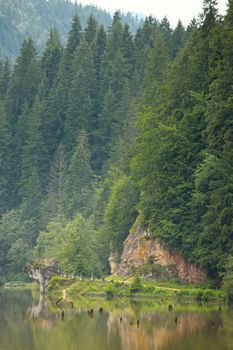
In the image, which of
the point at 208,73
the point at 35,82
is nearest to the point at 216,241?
the point at 208,73

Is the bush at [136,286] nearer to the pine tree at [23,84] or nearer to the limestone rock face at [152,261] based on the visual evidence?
the limestone rock face at [152,261]

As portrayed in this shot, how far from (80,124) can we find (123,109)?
9.16m

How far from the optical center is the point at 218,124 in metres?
86.9

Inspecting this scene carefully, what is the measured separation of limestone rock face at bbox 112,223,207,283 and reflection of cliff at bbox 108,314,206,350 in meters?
20.1

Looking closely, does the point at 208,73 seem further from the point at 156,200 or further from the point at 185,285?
the point at 185,285

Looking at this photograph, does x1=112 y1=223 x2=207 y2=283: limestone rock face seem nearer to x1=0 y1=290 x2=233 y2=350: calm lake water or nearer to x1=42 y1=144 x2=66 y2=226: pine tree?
x1=0 y1=290 x2=233 y2=350: calm lake water

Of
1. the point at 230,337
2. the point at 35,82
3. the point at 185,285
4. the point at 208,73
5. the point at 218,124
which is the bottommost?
the point at 230,337

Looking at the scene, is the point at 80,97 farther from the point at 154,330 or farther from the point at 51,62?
the point at 154,330

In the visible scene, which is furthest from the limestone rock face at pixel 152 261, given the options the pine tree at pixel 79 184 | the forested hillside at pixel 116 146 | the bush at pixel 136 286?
the pine tree at pixel 79 184

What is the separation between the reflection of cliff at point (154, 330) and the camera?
52.6m

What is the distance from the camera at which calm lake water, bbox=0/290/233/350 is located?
52.1m

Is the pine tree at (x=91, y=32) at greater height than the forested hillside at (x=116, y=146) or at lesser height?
greater

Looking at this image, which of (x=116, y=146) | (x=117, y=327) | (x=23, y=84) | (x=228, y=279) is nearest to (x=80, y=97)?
(x=23, y=84)

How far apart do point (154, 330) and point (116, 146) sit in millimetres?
74673
